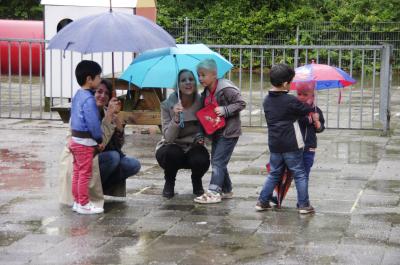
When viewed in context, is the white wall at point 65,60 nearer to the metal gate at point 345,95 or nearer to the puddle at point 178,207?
the metal gate at point 345,95

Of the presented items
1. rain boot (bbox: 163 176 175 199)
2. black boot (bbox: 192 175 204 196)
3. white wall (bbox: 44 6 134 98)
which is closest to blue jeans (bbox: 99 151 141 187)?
rain boot (bbox: 163 176 175 199)

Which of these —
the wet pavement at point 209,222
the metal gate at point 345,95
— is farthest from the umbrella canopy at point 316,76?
the metal gate at point 345,95

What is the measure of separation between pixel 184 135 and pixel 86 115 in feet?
3.95

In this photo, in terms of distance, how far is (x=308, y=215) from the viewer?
8406mm

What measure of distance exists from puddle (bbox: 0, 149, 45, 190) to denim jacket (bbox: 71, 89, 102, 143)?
166 centimetres

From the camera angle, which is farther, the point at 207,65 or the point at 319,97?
the point at 319,97

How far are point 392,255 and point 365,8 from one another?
23.2 m

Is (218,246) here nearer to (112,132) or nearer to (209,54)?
(112,132)

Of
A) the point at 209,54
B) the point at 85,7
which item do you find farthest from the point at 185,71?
the point at 85,7

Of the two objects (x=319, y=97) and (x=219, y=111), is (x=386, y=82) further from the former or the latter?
(x=219, y=111)

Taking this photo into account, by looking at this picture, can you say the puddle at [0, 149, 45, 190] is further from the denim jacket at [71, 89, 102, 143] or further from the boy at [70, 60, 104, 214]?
the denim jacket at [71, 89, 102, 143]

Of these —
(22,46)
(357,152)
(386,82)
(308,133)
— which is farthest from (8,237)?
(22,46)

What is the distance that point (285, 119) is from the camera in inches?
330

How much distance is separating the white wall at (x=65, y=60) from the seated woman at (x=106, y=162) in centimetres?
662
